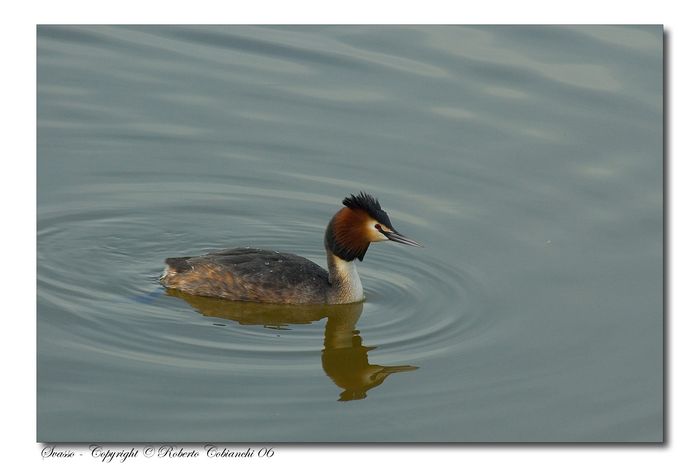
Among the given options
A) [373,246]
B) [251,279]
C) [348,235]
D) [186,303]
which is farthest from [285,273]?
[373,246]

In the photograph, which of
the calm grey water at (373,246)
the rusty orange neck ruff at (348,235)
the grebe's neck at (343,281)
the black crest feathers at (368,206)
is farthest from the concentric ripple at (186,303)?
the black crest feathers at (368,206)

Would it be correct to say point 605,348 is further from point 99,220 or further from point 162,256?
point 99,220

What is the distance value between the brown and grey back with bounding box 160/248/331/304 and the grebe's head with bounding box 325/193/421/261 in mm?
376

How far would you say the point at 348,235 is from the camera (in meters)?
12.5

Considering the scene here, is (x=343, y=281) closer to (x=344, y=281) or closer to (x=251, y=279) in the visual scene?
(x=344, y=281)

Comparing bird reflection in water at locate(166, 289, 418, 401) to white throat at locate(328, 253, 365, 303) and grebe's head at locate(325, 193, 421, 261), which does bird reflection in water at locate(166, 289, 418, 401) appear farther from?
grebe's head at locate(325, 193, 421, 261)

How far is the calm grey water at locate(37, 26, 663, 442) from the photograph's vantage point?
10547 mm

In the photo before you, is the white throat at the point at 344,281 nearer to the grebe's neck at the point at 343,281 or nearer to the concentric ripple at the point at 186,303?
the grebe's neck at the point at 343,281

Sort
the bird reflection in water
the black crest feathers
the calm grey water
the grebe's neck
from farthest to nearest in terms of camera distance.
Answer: the grebe's neck < the black crest feathers < the bird reflection in water < the calm grey water

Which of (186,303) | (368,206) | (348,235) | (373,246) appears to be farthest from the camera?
(373,246)

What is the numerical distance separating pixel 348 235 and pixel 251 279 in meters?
1.02

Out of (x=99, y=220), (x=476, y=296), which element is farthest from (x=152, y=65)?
(x=476, y=296)

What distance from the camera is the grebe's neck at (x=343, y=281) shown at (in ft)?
41.0

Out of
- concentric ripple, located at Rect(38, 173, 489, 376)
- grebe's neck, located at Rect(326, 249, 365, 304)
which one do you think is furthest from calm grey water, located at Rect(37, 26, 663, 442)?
grebe's neck, located at Rect(326, 249, 365, 304)
